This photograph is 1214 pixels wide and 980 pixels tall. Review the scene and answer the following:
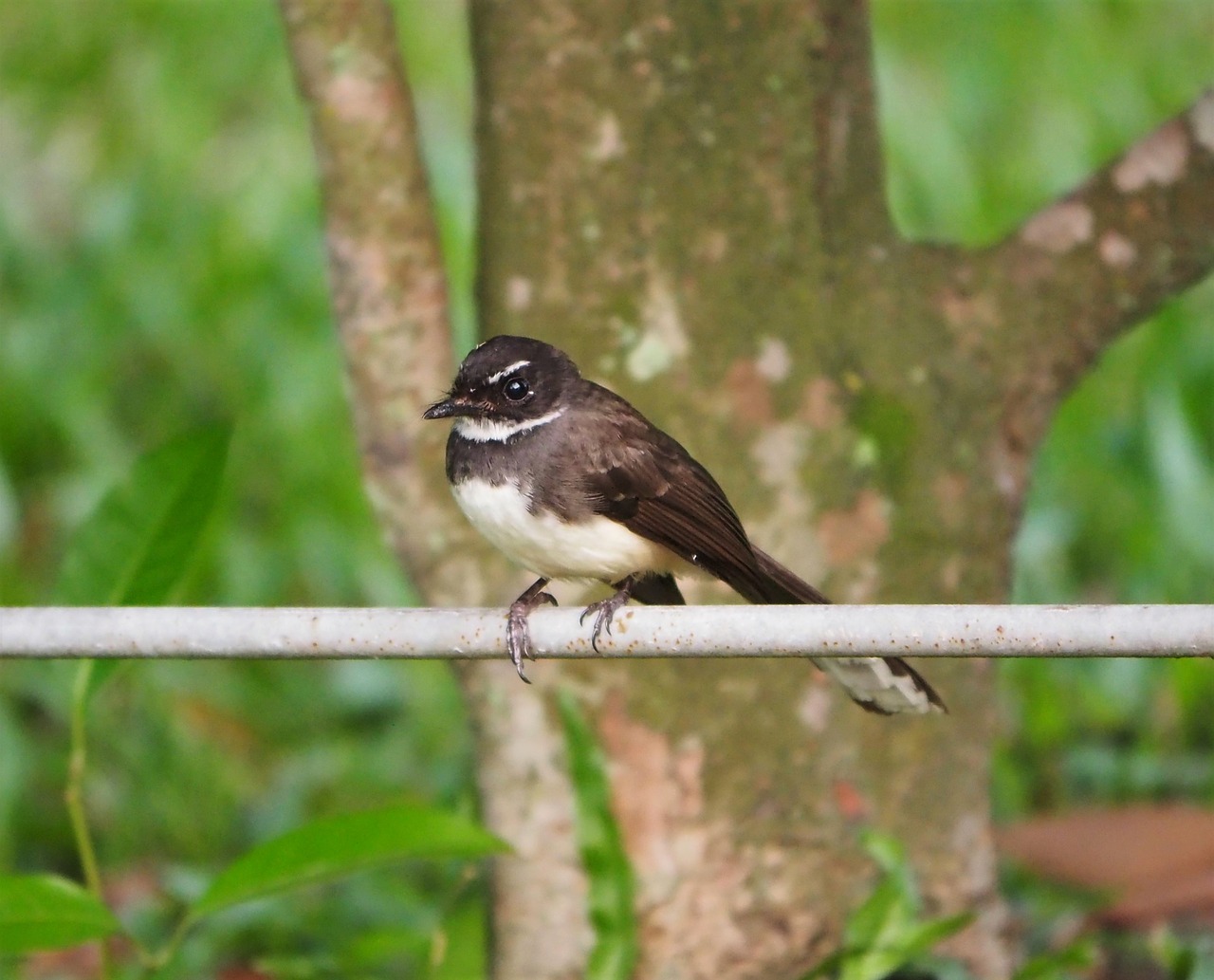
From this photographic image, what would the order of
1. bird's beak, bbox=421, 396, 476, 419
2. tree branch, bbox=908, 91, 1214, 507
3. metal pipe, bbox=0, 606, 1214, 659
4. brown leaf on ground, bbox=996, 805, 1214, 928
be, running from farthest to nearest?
brown leaf on ground, bbox=996, 805, 1214, 928
tree branch, bbox=908, 91, 1214, 507
bird's beak, bbox=421, 396, 476, 419
metal pipe, bbox=0, 606, 1214, 659

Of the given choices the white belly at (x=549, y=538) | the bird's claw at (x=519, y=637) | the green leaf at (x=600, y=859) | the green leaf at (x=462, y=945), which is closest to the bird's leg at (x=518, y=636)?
the bird's claw at (x=519, y=637)

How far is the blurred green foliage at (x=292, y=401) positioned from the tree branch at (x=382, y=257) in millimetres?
844

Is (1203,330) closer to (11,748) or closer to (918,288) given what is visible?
(918,288)

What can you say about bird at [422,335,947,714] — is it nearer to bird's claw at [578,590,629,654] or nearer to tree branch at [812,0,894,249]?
bird's claw at [578,590,629,654]

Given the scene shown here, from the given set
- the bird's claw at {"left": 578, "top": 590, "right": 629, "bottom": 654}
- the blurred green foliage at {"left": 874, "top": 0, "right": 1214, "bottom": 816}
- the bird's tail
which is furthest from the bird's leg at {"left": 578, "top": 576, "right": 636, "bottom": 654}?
the blurred green foliage at {"left": 874, "top": 0, "right": 1214, "bottom": 816}

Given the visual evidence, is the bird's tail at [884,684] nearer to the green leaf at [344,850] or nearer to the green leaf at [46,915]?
the green leaf at [344,850]

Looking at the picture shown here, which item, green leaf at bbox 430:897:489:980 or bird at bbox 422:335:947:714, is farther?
green leaf at bbox 430:897:489:980

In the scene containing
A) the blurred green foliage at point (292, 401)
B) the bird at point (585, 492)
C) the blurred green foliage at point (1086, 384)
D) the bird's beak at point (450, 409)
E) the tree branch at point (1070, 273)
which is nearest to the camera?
the bird's beak at point (450, 409)

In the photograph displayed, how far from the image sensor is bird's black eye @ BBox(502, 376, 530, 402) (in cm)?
292

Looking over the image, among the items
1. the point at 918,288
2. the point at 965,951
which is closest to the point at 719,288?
the point at 918,288

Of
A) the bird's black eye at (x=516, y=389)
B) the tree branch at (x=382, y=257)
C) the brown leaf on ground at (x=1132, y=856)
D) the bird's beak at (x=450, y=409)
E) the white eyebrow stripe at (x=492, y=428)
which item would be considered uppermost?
the tree branch at (x=382, y=257)

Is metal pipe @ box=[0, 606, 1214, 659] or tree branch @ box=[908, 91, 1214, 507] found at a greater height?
tree branch @ box=[908, 91, 1214, 507]

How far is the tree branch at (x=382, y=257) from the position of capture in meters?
3.61

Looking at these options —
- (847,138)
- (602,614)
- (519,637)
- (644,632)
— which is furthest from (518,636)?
(847,138)
